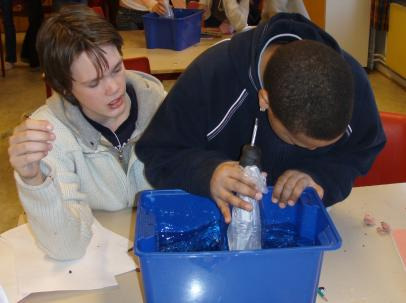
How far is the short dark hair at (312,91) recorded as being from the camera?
807 millimetres

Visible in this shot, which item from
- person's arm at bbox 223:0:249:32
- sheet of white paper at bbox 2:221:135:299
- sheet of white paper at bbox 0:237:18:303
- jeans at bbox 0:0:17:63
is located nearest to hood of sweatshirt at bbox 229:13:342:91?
sheet of white paper at bbox 2:221:135:299

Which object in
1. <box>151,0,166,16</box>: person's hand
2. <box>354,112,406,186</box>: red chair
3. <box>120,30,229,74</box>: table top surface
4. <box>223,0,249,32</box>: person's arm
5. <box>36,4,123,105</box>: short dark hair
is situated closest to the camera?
<box>36,4,123,105</box>: short dark hair

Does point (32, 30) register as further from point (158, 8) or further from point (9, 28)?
point (158, 8)

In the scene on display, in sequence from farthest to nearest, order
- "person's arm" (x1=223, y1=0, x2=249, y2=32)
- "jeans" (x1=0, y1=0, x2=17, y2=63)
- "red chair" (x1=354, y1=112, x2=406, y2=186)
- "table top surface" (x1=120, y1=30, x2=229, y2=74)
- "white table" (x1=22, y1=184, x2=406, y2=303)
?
"jeans" (x1=0, y1=0, x2=17, y2=63), "person's arm" (x1=223, y1=0, x2=249, y2=32), "table top surface" (x1=120, y1=30, x2=229, y2=74), "red chair" (x1=354, y1=112, x2=406, y2=186), "white table" (x1=22, y1=184, x2=406, y2=303)

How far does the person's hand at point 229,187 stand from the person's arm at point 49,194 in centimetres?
30

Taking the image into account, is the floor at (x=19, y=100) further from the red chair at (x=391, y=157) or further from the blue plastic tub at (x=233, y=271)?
the blue plastic tub at (x=233, y=271)

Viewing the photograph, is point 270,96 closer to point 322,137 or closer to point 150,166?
point 322,137

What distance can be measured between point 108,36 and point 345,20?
3478 millimetres

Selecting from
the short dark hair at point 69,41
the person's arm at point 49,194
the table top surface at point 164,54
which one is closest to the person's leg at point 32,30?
A: the table top surface at point 164,54

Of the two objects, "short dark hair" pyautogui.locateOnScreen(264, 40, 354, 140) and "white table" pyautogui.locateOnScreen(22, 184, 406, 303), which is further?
"white table" pyautogui.locateOnScreen(22, 184, 406, 303)

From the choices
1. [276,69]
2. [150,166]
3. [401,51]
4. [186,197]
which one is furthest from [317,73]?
[401,51]

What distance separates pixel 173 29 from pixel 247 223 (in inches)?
69.5

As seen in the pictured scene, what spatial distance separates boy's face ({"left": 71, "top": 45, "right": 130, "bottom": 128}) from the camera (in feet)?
3.78

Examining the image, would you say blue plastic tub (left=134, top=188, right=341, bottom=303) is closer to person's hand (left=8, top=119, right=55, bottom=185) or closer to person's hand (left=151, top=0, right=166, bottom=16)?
person's hand (left=8, top=119, right=55, bottom=185)
